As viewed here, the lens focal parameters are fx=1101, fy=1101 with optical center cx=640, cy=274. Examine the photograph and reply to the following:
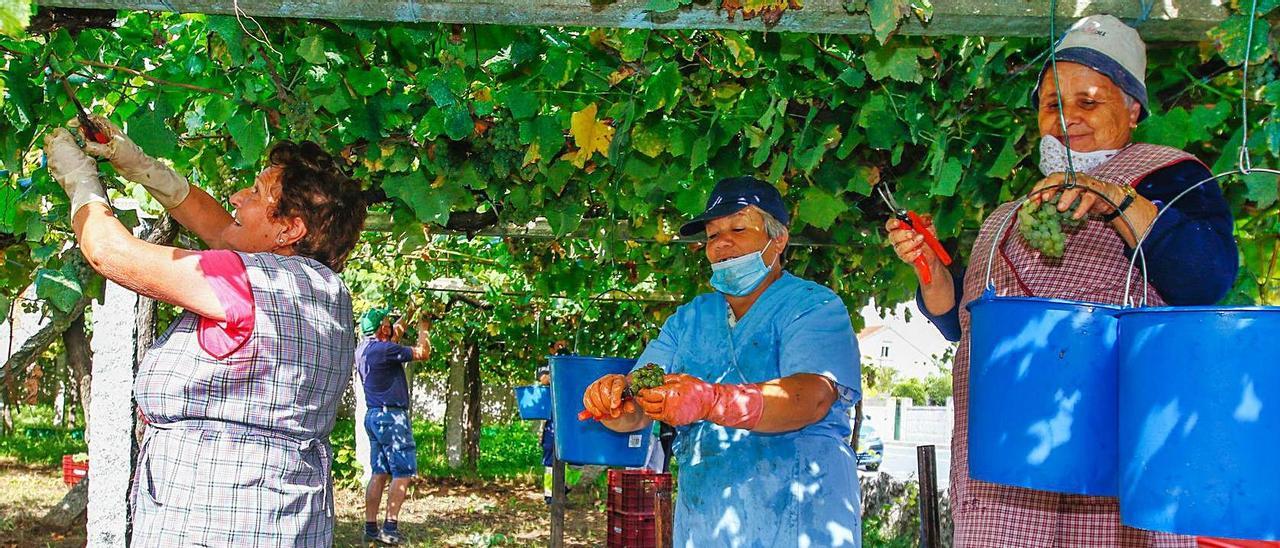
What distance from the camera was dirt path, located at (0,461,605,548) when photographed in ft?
28.8

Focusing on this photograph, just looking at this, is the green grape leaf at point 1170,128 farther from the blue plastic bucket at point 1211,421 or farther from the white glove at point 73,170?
the white glove at point 73,170

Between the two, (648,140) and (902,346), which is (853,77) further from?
(902,346)

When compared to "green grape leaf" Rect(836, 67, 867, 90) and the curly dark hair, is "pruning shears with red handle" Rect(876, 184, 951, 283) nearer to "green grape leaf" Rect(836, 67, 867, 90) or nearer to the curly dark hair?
"green grape leaf" Rect(836, 67, 867, 90)

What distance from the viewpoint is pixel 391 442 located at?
7988mm

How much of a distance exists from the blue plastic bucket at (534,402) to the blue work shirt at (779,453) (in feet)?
16.2

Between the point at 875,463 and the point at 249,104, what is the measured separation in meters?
17.2

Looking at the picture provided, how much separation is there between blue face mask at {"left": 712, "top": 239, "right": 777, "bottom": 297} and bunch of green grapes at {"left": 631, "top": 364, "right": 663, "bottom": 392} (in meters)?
0.46

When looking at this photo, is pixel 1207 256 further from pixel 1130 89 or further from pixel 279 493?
pixel 279 493

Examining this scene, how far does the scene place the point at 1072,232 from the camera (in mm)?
2104

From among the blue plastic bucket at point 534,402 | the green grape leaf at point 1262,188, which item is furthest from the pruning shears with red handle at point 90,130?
the blue plastic bucket at point 534,402

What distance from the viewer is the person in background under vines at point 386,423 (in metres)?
8.03

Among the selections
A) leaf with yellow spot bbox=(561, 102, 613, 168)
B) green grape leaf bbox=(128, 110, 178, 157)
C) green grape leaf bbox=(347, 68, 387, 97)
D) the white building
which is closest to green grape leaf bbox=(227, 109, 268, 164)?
green grape leaf bbox=(128, 110, 178, 157)

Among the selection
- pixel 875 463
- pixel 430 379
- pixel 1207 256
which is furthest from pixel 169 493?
pixel 430 379

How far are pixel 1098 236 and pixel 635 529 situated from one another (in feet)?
14.5
